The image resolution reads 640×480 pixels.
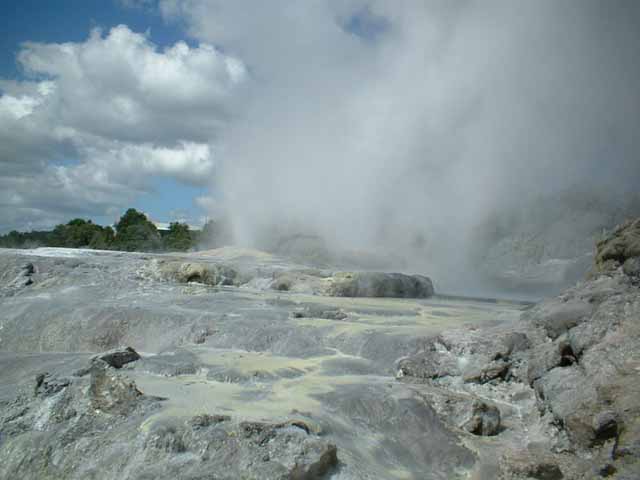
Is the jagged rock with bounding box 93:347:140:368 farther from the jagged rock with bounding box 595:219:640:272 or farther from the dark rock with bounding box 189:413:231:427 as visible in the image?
the jagged rock with bounding box 595:219:640:272

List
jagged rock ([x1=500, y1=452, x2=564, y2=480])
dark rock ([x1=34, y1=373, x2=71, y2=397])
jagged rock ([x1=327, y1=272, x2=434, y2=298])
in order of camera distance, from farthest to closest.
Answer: jagged rock ([x1=327, y1=272, x2=434, y2=298]), dark rock ([x1=34, y1=373, x2=71, y2=397]), jagged rock ([x1=500, y1=452, x2=564, y2=480])

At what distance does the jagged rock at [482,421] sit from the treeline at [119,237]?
37.7 meters

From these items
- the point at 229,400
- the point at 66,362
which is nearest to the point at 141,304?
the point at 66,362

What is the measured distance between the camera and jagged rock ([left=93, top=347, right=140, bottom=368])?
348 inches

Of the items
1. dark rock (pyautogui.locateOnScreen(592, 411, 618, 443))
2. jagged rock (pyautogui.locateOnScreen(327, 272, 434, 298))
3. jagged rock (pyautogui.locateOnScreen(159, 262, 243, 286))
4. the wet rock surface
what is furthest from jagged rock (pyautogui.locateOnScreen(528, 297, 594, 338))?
jagged rock (pyautogui.locateOnScreen(159, 262, 243, 286))

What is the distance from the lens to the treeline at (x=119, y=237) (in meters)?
46.5

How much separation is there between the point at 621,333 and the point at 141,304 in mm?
10655

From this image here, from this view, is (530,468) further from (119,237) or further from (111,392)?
(119,237)

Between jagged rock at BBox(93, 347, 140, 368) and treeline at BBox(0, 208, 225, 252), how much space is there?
113 feet

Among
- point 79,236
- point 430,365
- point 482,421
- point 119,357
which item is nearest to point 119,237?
point 79,236

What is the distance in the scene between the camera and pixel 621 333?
278 inches

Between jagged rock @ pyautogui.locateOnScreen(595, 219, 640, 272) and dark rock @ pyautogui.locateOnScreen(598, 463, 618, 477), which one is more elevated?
jagged rock @ pyautogui.locateOnScreen(595, 219, 640, 272)

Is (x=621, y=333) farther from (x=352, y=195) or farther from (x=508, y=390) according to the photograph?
(x=352, y=195)

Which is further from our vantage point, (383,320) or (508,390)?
(383,320)
